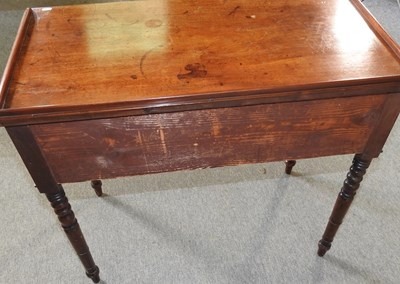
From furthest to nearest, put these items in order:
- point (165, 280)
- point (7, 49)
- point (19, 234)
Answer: point (7, 49)
point (19, 234)
point (165, 280)

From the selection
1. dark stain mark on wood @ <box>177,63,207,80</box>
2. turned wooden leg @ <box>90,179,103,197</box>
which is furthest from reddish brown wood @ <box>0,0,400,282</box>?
turned wooden leg @ <box>90,179,103,197</box>

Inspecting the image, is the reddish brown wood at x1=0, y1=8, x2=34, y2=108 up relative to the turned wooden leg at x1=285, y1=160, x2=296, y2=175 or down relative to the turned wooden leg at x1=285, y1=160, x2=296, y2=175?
up

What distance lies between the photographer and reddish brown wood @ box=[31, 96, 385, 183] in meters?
0.84

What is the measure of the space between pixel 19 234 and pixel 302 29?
1241mm

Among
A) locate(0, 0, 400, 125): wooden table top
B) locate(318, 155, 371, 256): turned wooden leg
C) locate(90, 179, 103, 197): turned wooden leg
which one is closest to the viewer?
locate(0, 0, 400, 125): wooden table top

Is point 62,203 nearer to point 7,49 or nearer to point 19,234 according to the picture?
point 19,234

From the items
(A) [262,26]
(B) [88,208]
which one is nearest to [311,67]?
(A) [262,26]

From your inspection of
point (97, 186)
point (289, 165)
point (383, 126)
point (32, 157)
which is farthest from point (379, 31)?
point (97, 186)

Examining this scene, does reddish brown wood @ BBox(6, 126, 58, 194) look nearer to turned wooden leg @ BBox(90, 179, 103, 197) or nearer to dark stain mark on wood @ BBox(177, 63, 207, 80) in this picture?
dark stain mark on wood @ BBox(177, 63, 207, 80)

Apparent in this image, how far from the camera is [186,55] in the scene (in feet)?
3.04

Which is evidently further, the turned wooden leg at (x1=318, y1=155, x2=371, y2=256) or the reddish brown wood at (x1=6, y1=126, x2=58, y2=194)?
the turned wooden leg at (x1=318, y1=155, x2=371, y2=256)

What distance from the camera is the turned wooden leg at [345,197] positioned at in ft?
3.38

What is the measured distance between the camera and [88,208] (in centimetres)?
155

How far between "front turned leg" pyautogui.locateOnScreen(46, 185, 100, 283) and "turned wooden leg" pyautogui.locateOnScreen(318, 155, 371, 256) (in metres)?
0.77
